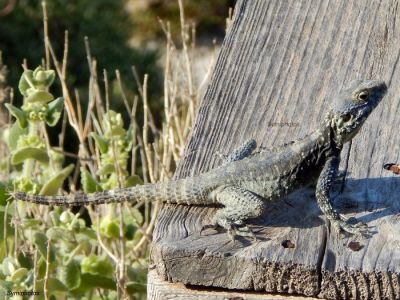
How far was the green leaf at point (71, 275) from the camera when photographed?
12.4ft

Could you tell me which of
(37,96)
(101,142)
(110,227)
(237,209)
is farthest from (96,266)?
(237,209)

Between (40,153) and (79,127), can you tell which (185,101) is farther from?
(40,153)

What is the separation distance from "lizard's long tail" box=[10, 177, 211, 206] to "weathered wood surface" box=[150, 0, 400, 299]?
0.04m

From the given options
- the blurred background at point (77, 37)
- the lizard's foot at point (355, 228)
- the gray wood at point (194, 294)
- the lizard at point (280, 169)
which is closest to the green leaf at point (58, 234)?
the lizard at point (280, 169)

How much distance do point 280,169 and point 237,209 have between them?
0.80 feet

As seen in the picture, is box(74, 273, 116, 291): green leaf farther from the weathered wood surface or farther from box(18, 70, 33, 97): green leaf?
the weathered wood surface

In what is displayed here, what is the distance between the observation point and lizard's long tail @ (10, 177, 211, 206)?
8.99ft

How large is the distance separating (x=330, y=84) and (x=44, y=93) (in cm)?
123

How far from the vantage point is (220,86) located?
3.15 m

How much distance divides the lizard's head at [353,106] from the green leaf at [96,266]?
155 cm

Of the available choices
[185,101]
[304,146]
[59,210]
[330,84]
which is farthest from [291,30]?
[185,101]

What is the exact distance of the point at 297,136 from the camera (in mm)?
2990

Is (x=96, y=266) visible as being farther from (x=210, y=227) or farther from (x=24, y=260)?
(x=210, y=227)

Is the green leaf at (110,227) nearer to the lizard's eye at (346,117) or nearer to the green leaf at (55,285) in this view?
the green leaf at (55,285)
